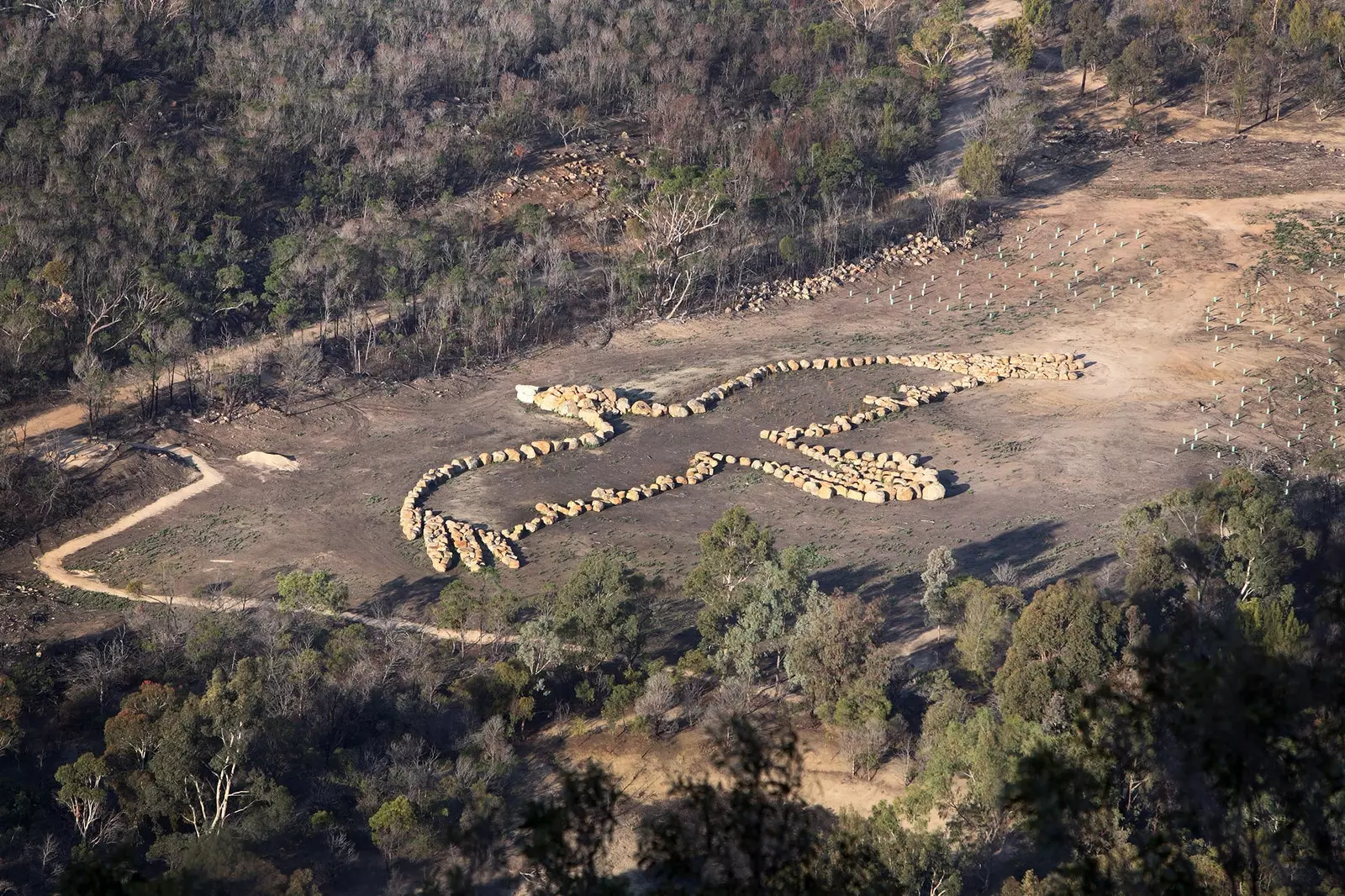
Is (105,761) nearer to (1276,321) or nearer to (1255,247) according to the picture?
(1276,321)

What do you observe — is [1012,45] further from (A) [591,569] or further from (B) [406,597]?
(B) [406,597]

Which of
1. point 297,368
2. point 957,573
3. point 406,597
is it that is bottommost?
point 957,573

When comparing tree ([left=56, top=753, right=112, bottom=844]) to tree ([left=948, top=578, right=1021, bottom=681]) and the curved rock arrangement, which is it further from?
tree ([left=948, top=578, right=1021, bottom=681])

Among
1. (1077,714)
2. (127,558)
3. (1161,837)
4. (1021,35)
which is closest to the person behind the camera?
(1161,837)

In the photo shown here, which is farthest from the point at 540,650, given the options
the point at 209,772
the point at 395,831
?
the point at 209,772

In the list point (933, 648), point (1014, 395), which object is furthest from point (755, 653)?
point (1014, 395)

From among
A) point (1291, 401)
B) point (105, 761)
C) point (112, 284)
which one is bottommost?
point (1291, 401)

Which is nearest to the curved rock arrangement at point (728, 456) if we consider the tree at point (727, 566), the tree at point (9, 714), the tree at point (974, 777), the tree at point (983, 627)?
the tree at point (727, 566)
